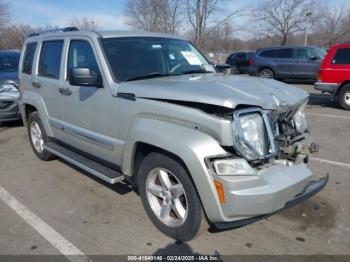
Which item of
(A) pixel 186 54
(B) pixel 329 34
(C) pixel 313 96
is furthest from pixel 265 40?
(A) pixel 186 54

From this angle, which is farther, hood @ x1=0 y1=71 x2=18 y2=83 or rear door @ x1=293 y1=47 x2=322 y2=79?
rear door @ x1=293 y1=47 x2=322 y2=79

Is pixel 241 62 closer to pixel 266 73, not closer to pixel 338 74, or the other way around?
pixel 266 73

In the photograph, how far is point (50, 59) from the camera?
495 centimetres

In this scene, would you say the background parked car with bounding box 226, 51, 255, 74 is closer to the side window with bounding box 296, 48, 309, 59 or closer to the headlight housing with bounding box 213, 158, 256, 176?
the side window with bounding box 296, 48, 309, 59

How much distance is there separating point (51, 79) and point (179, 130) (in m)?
2.68

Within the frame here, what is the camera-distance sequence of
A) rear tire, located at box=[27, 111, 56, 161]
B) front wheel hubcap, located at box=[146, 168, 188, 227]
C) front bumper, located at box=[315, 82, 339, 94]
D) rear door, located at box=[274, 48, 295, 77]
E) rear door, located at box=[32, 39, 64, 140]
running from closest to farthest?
front wheel hubcap, located at box=[146, 168, 188, 227] < rear door, located at box=[32, 39, 64, 140] < rear tire, located at box=[27, 111, 56, 161] < front bumper, located at box=[315, 82, 339, 94] < rear door, located at box=[274, 48, 295, 77]

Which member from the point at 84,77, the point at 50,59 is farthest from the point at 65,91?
the point at 84,77

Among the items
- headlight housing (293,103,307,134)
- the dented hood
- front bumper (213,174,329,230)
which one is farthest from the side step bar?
headlight housing (293,103,307,134)

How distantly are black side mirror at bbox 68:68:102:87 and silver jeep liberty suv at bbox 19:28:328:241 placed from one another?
11mm

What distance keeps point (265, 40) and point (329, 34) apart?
35.3ft

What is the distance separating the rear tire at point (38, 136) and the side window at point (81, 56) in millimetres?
1514

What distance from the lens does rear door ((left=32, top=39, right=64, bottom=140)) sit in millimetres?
4672

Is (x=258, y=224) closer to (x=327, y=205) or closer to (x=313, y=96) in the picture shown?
(x=327, y=205)

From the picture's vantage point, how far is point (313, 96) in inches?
491
